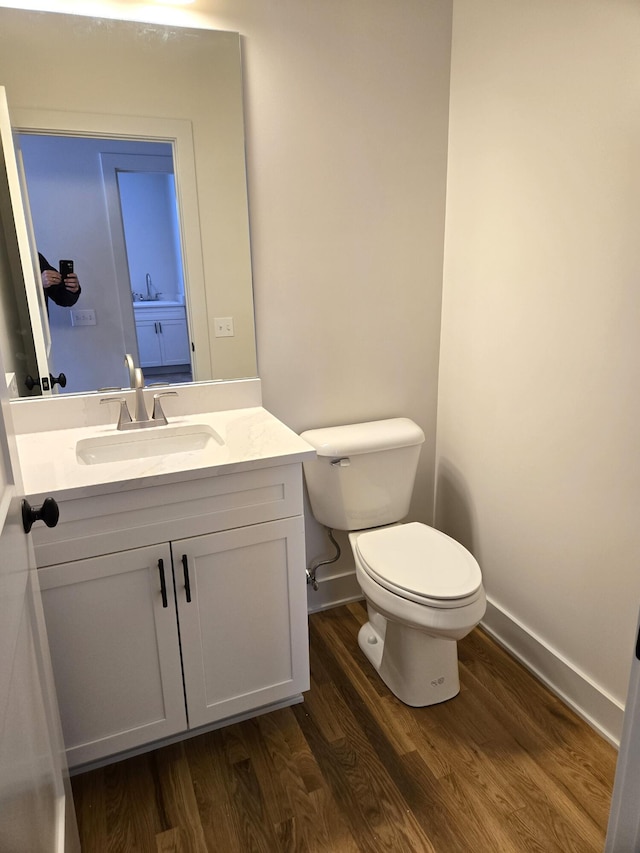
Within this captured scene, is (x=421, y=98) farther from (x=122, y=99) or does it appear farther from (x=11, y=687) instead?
(x=11, y=687)

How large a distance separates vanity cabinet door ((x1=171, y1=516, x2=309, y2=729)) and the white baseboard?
779mm

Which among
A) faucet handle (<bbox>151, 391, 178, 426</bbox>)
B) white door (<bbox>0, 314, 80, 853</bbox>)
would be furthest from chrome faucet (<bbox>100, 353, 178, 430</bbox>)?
white door (<bbox>0, 314, 80, 853</bbox>)

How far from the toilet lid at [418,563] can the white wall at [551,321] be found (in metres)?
0.30

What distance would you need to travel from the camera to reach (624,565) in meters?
1.53

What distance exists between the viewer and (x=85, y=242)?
65.7 inches

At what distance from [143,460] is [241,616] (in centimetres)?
51

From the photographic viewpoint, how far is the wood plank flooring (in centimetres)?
138

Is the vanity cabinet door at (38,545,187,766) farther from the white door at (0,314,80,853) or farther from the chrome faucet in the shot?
the chrome faucet

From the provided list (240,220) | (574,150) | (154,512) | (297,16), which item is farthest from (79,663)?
(297,16)

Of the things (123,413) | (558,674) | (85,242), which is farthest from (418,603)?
(85,242)

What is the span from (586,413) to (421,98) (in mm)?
1231

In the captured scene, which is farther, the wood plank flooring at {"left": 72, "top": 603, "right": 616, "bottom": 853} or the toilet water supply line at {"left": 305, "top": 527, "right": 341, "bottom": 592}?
the toilet water supply line at {"left": 305, "top": 527, "right": 341, "bottom": 592}

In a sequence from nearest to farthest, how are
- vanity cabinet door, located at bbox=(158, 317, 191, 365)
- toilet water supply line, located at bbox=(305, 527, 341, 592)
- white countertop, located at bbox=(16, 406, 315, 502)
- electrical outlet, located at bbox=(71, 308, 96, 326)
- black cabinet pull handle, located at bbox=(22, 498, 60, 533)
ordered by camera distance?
black cabinet pull handle, located at bbox=(22, 498, 60, 533) < white countertop, located at bbox=(16, 406, 315, 502) < electrical outlet, located at bbox=(71, 308, 96, 326) < vanity cabinet door, located at bbox=(158, 317, 191, 365) < toilet water supply line, located at bbox=(305, 527, 341, 592)

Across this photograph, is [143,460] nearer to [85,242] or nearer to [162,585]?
[162,585]
